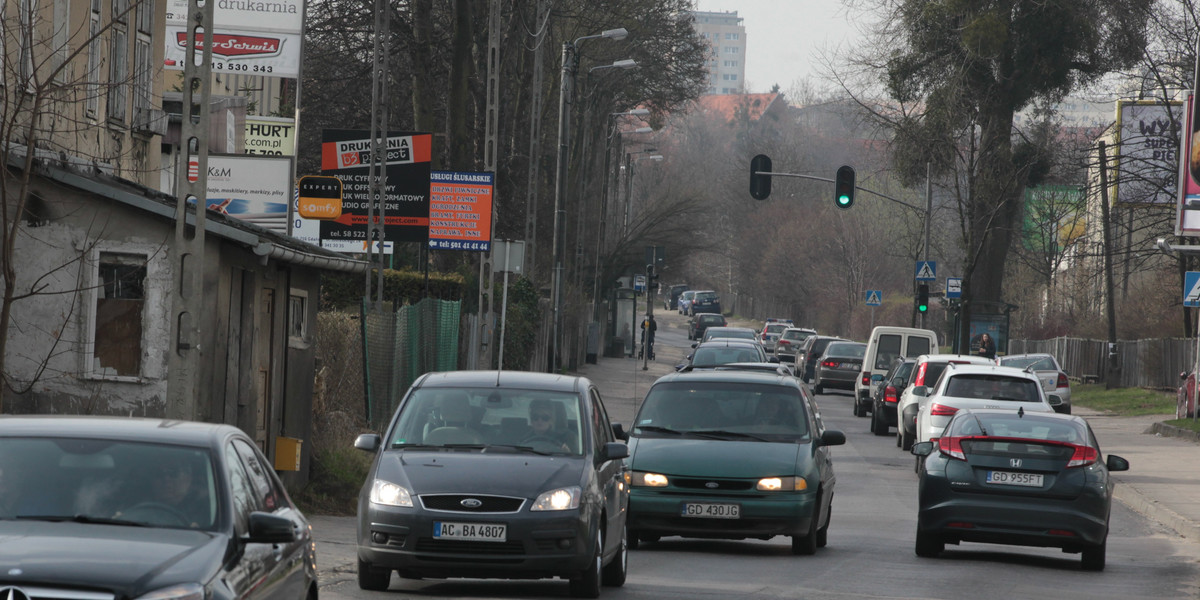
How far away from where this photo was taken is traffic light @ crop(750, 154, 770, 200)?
129 feet

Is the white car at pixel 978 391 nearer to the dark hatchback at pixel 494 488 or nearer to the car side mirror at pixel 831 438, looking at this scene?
the car side mirror at pixel 831 438

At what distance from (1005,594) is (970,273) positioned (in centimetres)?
3503

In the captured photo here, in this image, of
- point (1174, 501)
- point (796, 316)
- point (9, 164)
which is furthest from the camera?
point (796, 316)

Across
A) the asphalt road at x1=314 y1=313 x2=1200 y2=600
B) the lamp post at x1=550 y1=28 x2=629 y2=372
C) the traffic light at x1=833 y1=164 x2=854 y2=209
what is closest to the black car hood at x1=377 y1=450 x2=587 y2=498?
the asphalt road at x1=314 y1=313 x2=1200 y2=600

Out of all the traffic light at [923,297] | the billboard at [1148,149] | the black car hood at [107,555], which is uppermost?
the billboard at [1148,149]

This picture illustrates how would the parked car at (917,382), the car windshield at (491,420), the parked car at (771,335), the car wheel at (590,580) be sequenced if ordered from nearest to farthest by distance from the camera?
1. the car wheel at (590,580)
2. the car windshield at (491,420)
3. the parked car at (917,382)
4. the parked car at (771,335)

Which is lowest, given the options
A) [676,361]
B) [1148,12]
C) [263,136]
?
[676,361]

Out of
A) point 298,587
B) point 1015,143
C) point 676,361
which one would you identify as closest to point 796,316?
point 676,361

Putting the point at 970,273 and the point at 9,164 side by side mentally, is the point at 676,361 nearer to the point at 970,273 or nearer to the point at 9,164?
the point at 970,273

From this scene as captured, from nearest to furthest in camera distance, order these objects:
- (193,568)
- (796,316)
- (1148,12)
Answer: (193,568), (1148,12), (796,316)

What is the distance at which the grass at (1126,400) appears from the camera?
42062mm

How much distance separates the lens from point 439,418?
1134 cm

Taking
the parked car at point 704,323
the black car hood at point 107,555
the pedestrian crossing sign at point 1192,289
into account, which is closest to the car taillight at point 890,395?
the pedestrian crossing sign at point 1192,289

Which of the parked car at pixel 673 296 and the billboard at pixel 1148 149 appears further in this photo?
the parked car at pixel 673 296
